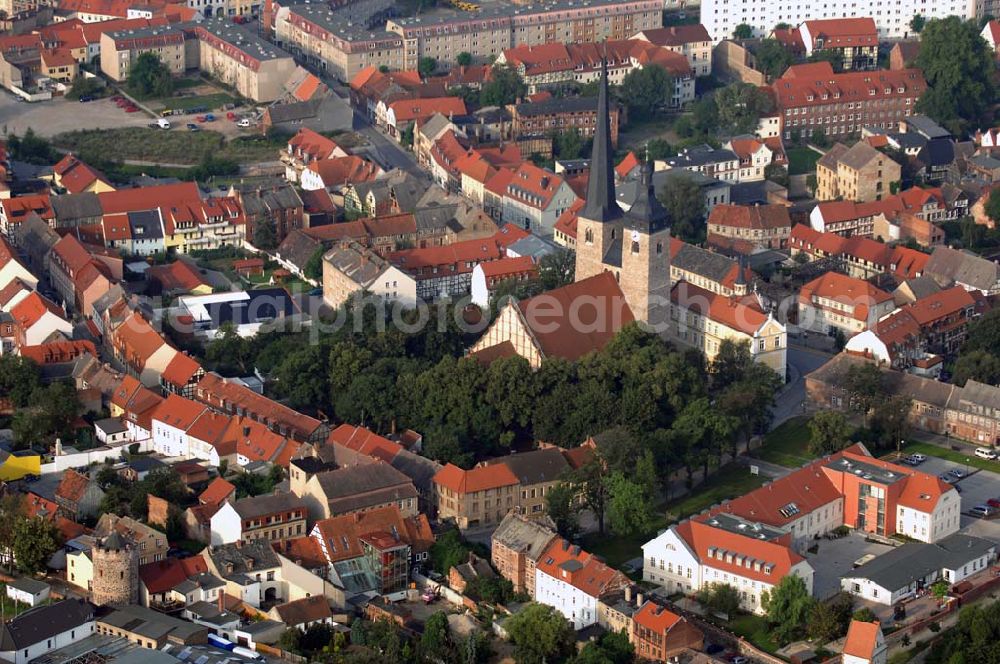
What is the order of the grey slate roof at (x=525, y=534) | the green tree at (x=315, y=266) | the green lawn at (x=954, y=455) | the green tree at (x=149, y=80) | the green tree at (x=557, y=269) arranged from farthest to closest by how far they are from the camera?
the green tree at (x=149, y=80) → the green tree at (x=315, y=266) → the green tree at (x=557, y=269) → the green lawn at (x=954, y=455) → the grey slate roof at (x=525, y=534)

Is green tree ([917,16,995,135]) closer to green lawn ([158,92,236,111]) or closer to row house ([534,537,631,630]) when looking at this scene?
green lawn ([158,92,236,111])

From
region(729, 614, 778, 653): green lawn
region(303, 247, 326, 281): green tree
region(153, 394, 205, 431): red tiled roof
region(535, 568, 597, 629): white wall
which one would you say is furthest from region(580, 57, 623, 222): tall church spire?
region(729, 614, 778, 653): green lawn

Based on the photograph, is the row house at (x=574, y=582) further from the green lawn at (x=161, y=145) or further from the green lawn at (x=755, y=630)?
the green lawn at (x=161, y=145)

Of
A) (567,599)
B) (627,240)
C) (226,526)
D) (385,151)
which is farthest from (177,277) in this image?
(567,599)

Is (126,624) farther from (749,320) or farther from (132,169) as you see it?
(132,169)

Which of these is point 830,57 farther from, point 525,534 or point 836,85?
point 525,534

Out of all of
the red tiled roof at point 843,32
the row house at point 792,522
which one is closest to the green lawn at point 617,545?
the row house at point 792,522
